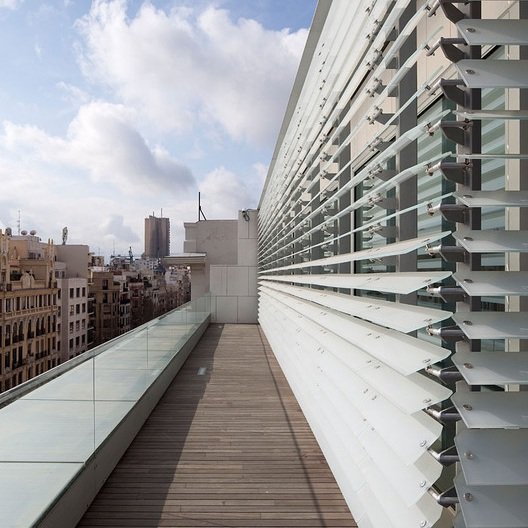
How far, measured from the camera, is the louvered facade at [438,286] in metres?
1.57

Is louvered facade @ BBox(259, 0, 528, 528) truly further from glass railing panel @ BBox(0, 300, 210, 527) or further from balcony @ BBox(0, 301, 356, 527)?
glass railing panel @ BBox(0, 300, 210, 527)

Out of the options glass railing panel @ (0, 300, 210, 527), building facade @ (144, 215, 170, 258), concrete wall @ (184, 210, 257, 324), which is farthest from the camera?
building facade @ (144, 215, 170, 258)

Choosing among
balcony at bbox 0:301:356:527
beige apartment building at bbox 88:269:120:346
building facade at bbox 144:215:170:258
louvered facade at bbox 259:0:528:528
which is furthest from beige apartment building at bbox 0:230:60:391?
building facade at bbox 144:215:170:258

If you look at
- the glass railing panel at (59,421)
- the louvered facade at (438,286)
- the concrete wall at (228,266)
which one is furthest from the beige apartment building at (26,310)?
the louvered facade at (438,286)

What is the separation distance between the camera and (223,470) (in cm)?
399

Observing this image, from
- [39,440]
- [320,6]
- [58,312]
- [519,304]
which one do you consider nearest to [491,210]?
[519,304]

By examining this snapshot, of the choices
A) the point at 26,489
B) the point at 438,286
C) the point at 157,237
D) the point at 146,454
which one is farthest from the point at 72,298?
the point at 157,237

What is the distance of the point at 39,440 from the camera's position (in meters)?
3.00

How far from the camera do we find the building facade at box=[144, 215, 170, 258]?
16638 centimetres

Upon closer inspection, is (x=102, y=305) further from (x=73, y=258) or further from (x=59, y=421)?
(x=59, y=421)

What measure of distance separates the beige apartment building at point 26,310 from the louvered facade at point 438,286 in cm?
5428

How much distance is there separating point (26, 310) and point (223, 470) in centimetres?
5821

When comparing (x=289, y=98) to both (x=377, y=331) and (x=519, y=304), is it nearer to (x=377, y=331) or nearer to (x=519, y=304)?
(x=377, y=331)

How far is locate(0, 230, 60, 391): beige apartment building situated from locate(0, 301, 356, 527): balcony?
169ft
